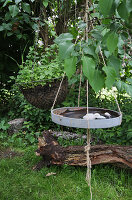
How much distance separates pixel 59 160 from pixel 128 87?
100 centimetres

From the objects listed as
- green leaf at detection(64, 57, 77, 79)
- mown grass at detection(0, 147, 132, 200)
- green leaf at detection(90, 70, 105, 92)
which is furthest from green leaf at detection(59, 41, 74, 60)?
mown grass at detection(0, 147, 132, 200)

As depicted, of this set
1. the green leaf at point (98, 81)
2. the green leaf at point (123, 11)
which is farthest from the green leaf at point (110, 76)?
the green leaf at point (123, 11)

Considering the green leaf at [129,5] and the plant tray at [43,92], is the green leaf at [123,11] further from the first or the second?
the plant tray at [43,92]

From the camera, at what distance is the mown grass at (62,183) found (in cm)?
181

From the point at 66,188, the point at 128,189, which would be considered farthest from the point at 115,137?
the point at 66,188

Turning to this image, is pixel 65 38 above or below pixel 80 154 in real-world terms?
above

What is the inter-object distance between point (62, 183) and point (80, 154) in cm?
34

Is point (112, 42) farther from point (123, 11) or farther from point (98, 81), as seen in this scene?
point (98, 81)

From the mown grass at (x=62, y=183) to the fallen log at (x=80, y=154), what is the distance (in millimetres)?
88

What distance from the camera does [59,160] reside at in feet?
7.13

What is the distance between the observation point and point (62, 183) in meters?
1.98

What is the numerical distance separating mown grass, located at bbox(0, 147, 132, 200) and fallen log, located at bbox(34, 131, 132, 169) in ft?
0.29

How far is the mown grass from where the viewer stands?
1814 mm

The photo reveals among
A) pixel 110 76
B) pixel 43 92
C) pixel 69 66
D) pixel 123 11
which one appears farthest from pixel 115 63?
pixel 43 92
